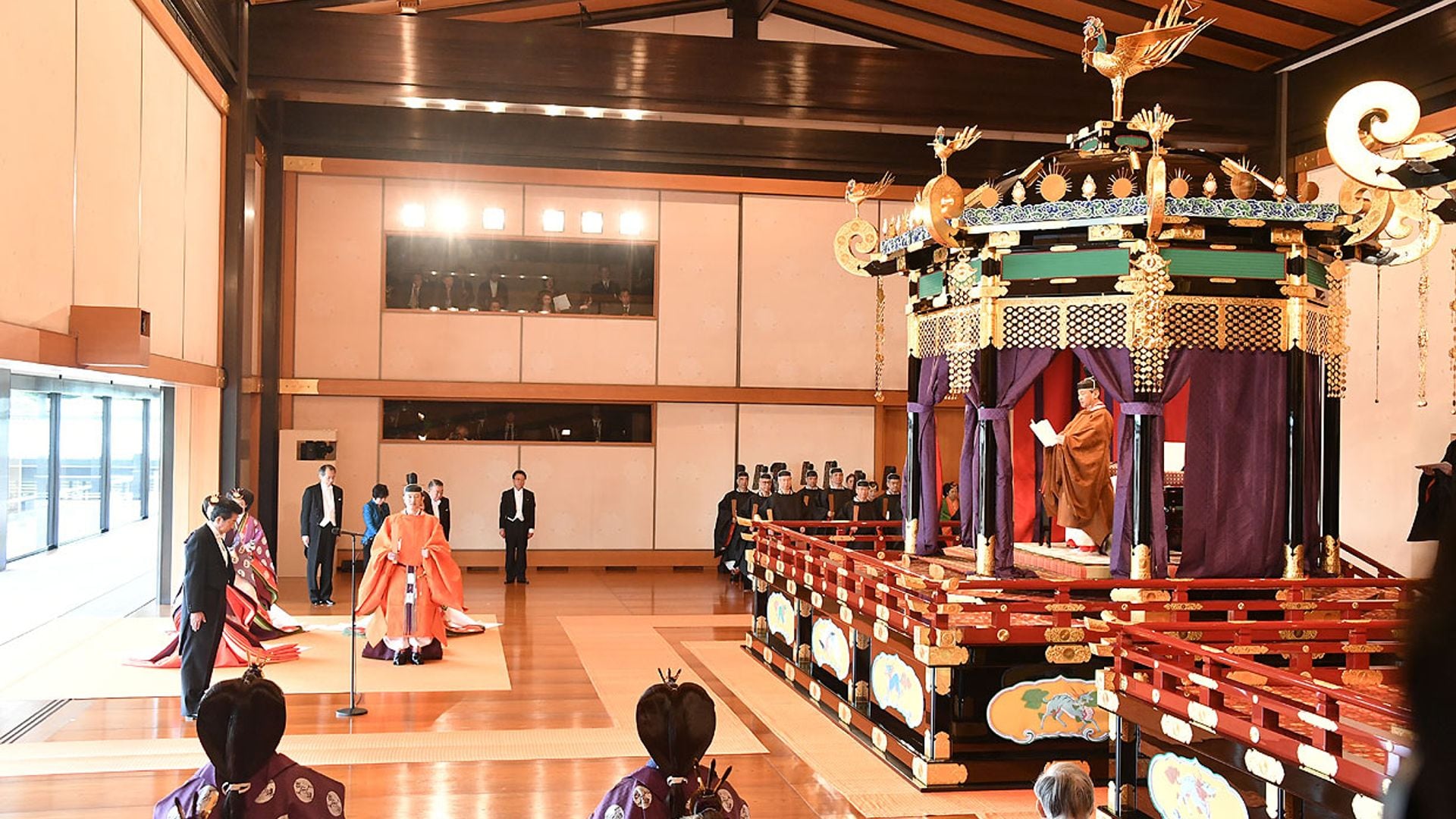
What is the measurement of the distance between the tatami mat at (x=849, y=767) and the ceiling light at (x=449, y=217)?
774 centimetres

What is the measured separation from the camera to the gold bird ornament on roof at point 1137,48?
731 centimetres

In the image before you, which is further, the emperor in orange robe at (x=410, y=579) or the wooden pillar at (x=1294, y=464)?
the emperor in orange robe at (x=410, y=579)

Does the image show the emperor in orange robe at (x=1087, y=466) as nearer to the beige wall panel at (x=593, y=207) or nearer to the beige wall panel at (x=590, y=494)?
the beige wall panel at (x=590, y=494)

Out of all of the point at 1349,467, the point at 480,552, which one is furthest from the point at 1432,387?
the point at 480,552

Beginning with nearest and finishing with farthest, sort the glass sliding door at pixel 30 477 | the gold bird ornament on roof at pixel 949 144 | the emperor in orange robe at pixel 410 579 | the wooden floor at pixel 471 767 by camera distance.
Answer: the wooden floor at pixel 471 767, the gold bird ornament on roof at pixel 949 144, the emperor in orange robe at pixel 410 579, the glass sliding door at pixel 30 477

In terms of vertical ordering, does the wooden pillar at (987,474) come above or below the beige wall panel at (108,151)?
below

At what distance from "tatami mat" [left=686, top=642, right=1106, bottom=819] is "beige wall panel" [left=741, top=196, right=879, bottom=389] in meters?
7.18

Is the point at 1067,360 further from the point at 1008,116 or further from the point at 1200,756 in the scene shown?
the point at 1200,756

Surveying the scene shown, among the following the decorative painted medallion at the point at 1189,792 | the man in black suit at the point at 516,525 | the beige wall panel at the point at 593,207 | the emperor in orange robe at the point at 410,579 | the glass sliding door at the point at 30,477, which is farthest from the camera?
the beige wall panel at the point at 593,207

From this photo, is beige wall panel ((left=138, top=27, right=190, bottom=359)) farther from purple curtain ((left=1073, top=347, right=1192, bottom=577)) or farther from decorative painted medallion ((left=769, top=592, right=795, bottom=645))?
purple curtain ((left=1073, top=347, right=1192, bottom=577))

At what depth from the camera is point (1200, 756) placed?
4680 mm

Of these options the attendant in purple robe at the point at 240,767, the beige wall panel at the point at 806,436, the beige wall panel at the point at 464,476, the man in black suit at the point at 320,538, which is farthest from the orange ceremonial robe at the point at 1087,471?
the beige wall panel at the point at 464,476

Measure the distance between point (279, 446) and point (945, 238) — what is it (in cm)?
931

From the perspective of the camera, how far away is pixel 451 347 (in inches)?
589
